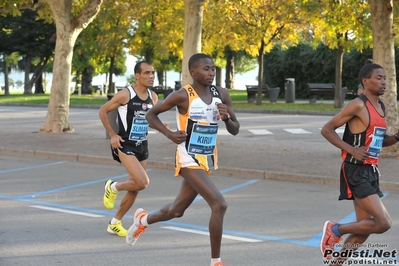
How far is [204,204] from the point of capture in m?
9.59

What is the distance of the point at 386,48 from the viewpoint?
13.8 metres

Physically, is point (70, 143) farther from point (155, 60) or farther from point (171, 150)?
point (155, 60)

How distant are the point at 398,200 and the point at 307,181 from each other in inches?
74.8

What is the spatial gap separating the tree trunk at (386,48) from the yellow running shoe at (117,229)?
7.52 metres

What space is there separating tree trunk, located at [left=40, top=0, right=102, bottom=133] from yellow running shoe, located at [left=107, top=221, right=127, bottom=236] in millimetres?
11626

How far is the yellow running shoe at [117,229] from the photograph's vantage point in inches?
301

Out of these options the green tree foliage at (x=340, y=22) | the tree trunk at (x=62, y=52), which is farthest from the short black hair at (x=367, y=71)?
the tree trunk at (x=62, y=52)

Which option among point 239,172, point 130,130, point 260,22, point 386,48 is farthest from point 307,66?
point 130,130

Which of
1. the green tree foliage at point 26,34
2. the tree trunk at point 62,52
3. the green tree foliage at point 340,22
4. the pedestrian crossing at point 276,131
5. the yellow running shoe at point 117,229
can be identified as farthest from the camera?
the green tree foliage at point 26,34

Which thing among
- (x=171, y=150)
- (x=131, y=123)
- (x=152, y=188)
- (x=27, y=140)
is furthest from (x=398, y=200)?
(x=27, y=140)

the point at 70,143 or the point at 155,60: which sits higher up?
the point at 155,60

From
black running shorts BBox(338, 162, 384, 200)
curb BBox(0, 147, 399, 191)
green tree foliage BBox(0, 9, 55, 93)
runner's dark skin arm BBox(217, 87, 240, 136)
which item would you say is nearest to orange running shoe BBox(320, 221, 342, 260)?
black running shorts BBox(338, 162, 384, 200)

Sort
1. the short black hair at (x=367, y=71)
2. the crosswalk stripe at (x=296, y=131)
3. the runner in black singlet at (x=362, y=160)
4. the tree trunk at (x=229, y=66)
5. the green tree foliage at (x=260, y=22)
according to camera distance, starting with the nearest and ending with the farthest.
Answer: the runner in black singlet at (x=362, y=160), the short black hair at (x=367, y=71), the crosswalk stripe at (x=296, y=131), the green tree foliage at (x=260, y=22), the tree trunk at (x=229, y=66)

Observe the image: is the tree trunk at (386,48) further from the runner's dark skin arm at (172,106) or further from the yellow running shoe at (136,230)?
the runner's dark skin arm at (172,106)
